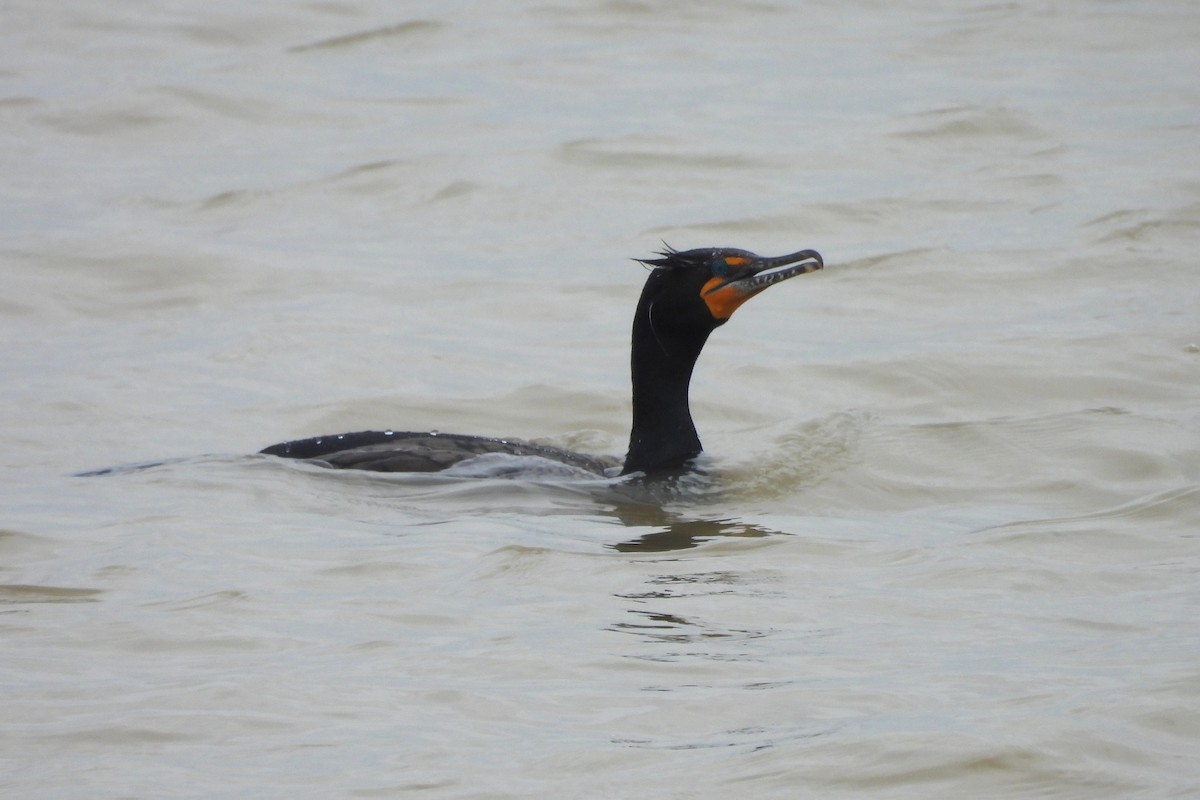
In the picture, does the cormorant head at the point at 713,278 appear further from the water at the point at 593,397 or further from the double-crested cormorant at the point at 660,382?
the water at the point at 593,397

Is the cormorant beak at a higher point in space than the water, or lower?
higher

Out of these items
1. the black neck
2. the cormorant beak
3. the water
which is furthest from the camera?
the black neck

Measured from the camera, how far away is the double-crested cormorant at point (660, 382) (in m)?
7.11

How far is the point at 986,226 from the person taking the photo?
43.1 feet

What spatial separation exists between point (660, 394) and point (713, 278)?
2.06 ft

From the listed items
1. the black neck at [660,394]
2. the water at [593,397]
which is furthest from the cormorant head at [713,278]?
the water at [593,397]

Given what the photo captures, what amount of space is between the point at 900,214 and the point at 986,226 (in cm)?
83

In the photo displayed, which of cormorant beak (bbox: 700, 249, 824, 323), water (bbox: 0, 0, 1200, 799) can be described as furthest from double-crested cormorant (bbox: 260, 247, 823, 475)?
water (bbox: 0, 0, 1200, 799)

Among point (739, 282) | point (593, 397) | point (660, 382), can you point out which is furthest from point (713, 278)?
point (593, 397)

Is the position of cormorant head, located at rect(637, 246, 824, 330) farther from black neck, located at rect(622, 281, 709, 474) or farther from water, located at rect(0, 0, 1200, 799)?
water, located at rect(0, 0, 1200, 799)

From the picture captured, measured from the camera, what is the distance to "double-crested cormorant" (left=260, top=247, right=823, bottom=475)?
23.3ft

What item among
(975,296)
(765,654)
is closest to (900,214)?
(975,296)

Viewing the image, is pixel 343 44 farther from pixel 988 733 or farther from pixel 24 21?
pixel 988 733

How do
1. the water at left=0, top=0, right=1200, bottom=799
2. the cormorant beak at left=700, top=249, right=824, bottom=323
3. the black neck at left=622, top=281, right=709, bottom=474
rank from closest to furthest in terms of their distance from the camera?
the water at left=0, top=0, right=1200, bottom=799, the cormorant beak at left=700, top=249, right=824, bottom=323, the black neck at left=622, top=281, right=709, bottom=474
